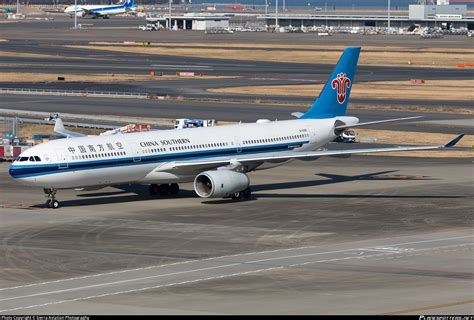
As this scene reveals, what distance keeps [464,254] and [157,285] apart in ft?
51.3

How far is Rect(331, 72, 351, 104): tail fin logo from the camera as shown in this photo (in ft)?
256

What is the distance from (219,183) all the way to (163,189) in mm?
6057

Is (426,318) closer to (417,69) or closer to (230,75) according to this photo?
(230,75)

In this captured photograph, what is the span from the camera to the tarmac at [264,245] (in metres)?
41.2

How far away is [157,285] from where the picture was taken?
44.6 meters

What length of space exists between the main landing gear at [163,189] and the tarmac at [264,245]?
0.68 metres

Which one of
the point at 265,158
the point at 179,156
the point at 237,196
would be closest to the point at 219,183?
the point at 237,196

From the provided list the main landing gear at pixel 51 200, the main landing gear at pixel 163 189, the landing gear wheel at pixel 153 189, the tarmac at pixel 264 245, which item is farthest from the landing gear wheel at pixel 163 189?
the main landing gear at pixel 51 200

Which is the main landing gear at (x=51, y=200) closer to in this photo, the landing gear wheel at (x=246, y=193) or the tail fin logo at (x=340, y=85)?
the landing gear wheel at (x=246, y=193)

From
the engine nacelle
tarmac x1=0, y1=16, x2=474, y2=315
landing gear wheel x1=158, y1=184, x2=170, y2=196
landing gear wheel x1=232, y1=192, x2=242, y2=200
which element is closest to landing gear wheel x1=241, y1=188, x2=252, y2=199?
landing gear wheel x1=232, y1=192, x2=242, y2=200

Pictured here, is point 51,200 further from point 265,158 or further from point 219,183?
point 265,158

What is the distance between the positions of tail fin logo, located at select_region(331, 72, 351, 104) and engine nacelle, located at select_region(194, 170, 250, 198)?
13.0m

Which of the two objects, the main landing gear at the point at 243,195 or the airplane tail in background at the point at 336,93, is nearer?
the main landing gear at the point at 243,195

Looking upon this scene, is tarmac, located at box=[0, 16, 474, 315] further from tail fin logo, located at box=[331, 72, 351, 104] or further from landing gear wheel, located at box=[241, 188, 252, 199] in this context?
tail fin logo, located at box=[331, 72, 351, 104]
